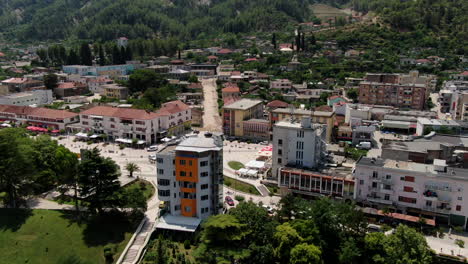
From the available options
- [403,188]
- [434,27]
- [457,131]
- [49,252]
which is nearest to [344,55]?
[434,27]

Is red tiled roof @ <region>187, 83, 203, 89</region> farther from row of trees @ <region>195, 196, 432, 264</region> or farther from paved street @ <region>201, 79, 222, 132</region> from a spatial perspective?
row of trees @ <region>195, 196, 432, 264</region>

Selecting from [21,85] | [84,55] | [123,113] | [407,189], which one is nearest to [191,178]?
→ [407,189]

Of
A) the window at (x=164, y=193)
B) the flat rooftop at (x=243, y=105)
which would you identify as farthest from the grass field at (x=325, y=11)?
the window at (x=164, y=193)

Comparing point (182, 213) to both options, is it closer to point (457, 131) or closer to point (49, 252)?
point (49, 252)

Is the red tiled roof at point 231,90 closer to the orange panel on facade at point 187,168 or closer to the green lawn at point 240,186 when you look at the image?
the green lawn at point 240,186

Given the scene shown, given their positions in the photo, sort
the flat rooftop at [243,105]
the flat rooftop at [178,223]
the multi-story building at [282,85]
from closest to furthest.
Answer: the flat rooftop at [178,223] → the flat rooftop at [243,105] → the multi-story building at [282,85]

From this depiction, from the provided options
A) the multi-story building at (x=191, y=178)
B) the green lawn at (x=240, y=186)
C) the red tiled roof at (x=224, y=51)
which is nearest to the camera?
the multi-story building at (x=191, y=178)

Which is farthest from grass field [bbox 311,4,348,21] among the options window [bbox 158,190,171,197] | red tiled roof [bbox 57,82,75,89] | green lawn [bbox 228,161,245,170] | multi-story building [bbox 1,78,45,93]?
window [bbox 158,190,171,197]

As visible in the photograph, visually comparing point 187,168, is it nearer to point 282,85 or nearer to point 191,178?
point 191,178
